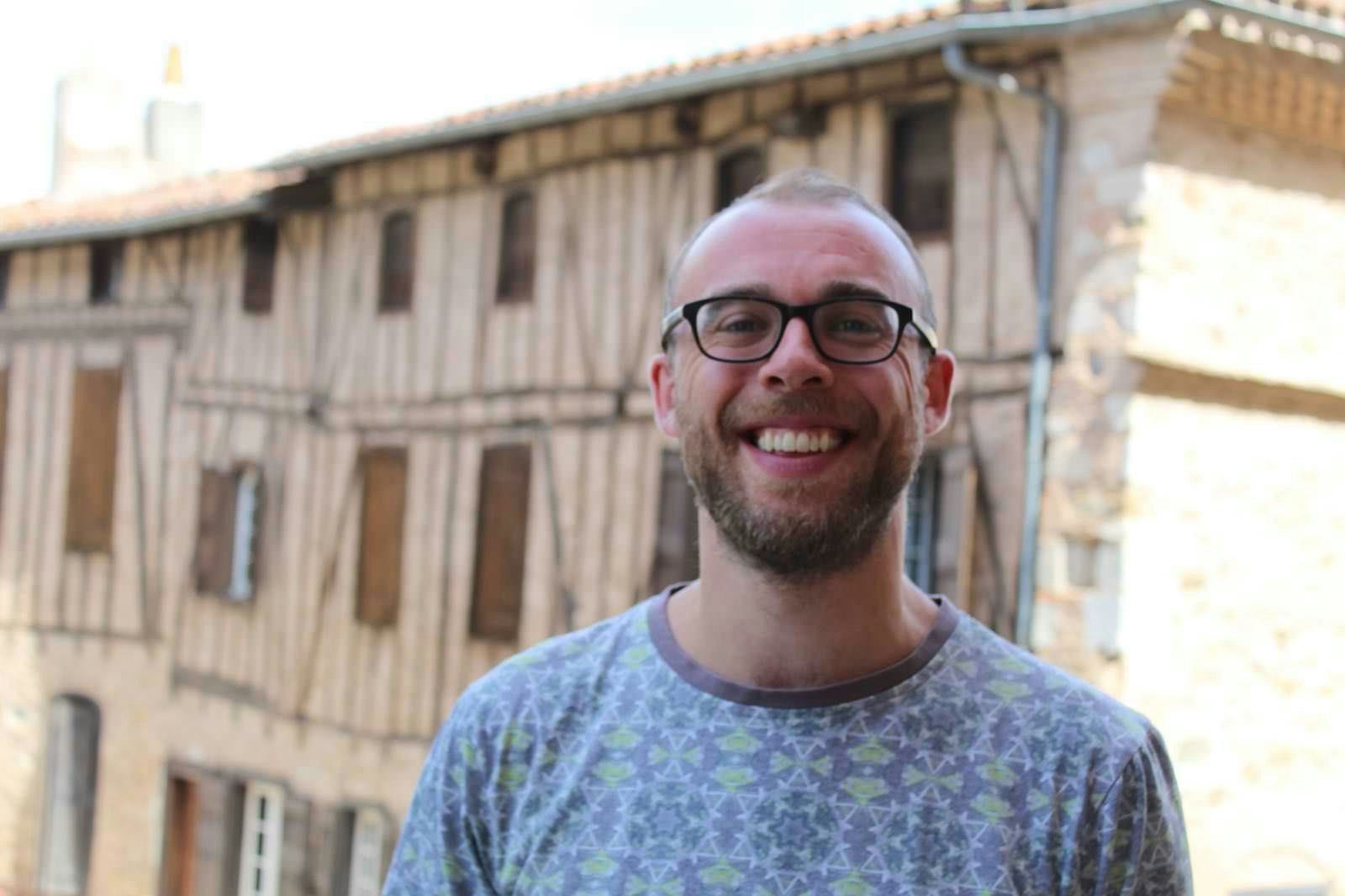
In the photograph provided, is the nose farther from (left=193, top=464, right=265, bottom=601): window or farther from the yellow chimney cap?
the yellow chimney cap

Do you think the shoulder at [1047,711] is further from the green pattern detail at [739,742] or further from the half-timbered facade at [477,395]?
the half-timbered facade at [477,395]

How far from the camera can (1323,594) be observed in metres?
9.12

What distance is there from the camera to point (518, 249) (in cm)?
1198

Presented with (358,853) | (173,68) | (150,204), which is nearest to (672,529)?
(358,853)

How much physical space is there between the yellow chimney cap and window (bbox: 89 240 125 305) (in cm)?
508

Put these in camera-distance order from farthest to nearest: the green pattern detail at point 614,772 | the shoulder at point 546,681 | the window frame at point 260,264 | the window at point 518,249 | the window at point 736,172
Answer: the window frame at point 260,264 < the window at point 518,249 < the window at point 736,172 < the shoulder at point 546,681 < the green pattern detail at point 614,772

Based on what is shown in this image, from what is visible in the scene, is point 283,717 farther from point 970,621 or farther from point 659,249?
point 970,621

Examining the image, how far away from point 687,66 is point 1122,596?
4.15m

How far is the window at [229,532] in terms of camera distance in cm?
1427

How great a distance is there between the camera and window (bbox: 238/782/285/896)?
13.7 m

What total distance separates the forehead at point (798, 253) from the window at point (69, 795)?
15297mm

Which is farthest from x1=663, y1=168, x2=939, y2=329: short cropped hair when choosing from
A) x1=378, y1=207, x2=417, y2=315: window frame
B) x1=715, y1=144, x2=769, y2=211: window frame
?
x1=378, y1=207, x2=417, y2=315: window frame

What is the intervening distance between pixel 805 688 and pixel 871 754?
13cm

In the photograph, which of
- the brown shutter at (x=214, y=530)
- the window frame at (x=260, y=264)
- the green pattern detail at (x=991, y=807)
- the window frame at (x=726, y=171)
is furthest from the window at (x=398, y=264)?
the green pattern detail at (x=991, y=807)
